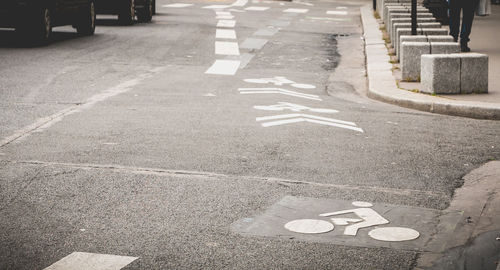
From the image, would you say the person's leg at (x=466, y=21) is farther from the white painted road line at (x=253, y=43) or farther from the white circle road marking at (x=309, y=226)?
the white circle road marking at (x=309, y=226)

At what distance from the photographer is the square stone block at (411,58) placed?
41.8ft

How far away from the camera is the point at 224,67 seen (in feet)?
47.8

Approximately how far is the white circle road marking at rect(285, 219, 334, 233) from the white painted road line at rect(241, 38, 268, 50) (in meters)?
12.6

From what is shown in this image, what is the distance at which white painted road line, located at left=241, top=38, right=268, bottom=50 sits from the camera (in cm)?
1822

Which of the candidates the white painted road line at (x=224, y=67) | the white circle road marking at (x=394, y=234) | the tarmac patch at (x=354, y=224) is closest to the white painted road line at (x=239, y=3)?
the white painted road line at (x=224, y=67)

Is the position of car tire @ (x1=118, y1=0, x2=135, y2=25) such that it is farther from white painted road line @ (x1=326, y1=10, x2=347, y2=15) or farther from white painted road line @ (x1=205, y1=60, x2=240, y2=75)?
white painted road line @ (x1=326, y1=10, x2=347, y2=15)

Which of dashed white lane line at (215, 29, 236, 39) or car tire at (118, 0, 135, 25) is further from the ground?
car tire at (118, 0, 135, 25)

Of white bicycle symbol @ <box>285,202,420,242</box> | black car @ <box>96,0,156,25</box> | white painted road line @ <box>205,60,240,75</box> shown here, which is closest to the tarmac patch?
white bicycle symbol @ <box>285,202,420,242</box>

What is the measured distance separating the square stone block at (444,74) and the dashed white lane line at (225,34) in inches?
361

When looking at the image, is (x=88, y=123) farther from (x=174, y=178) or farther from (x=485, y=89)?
(x=485, y=89)

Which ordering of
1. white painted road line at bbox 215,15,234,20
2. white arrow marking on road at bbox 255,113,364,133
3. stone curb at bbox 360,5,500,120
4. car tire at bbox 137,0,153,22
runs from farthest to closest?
white painted road line at bbox 215,15,234,20 < car tire at bbox 137,0,153,22 < stone curb at bbox 360,5,500,120 < white arrow marking on road at bbox 255,113,364,133

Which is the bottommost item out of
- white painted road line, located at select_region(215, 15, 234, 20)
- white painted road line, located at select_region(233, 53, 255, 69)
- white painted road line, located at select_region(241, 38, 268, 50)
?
white painted road line, located at select_region(215, 15, 234, 20)

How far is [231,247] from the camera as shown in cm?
500

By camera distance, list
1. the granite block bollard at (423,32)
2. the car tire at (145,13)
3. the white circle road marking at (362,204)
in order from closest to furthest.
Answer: the white circle road marking at (362,204) < the granite block bollard at (423,32) < the car tire at (145,13)
